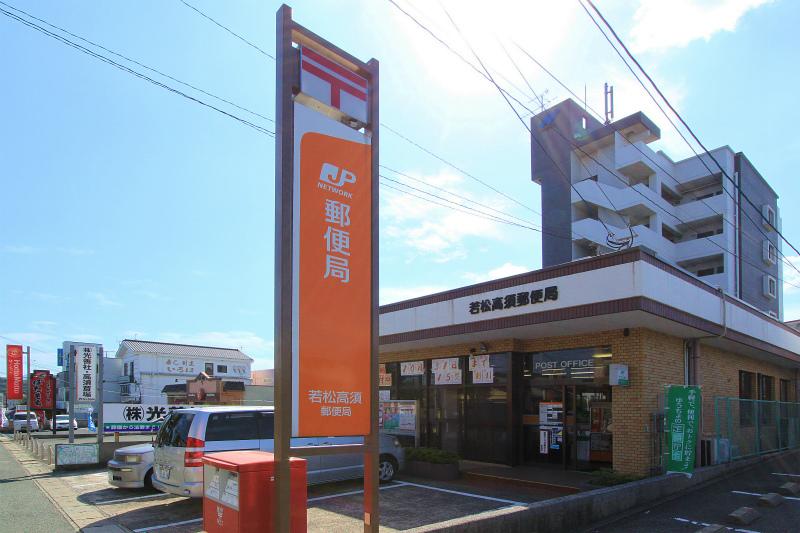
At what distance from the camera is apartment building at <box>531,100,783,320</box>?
46344 millimetres

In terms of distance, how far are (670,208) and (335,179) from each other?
49767 mm

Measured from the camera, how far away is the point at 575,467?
13.5m

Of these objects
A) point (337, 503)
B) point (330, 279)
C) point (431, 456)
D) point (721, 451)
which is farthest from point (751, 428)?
point (330, 279)

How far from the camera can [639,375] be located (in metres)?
12.3

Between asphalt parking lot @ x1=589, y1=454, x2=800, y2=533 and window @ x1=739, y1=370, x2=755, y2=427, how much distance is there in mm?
3136

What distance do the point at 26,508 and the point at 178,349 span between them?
59120 mm

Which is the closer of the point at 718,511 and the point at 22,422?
the point at 718,511

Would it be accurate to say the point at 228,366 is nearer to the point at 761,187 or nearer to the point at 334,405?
the point at 761,187

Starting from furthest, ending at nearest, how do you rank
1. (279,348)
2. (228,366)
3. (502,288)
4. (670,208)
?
(228,366) → (670,208) → (502,288) → (279,348)

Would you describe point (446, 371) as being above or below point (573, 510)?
above

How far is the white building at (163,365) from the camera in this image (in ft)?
204

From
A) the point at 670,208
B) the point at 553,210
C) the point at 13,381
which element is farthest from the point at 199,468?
the point at 670,208

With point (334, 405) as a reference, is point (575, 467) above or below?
below

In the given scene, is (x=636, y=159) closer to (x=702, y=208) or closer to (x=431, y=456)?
(x=702, y=208)
